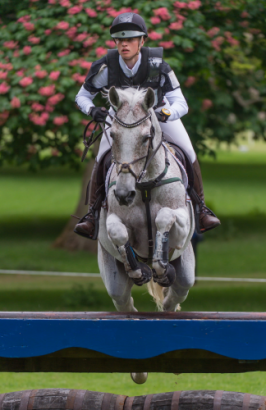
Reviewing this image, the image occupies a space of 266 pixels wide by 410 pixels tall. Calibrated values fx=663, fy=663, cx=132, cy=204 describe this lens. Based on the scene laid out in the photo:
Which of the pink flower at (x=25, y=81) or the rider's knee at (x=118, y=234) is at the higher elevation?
the rider's knee at (x=118, y=234)

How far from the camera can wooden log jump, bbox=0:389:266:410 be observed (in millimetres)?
4617

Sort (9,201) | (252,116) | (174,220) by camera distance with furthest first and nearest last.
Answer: (9,201)
(252,116)
(174,220)

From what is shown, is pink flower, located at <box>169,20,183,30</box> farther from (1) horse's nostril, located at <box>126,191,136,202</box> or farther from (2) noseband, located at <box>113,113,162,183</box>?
(1) horse's nostril, located at <box>126,191,136,202</box>

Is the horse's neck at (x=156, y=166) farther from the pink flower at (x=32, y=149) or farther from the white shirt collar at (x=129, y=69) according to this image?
the pink flower at (x=32, y=149)

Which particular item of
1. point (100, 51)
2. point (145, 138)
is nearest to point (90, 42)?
point (100, 51)

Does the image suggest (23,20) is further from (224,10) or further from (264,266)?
(264,266)

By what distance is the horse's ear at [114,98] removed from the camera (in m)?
4.26

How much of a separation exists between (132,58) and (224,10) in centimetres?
526

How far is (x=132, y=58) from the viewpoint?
485 cm

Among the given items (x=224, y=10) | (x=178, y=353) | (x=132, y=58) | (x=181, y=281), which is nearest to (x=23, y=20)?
(x=224, y=10)

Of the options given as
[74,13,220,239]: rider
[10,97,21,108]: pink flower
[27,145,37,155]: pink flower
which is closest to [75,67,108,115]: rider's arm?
[74,13,220,239]: rider

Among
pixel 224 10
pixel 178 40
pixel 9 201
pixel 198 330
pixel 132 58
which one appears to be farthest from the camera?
pixel 9 201

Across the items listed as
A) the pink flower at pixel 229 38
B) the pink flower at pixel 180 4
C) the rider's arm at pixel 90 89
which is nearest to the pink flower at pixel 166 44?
the pink flower at pixel 180 4

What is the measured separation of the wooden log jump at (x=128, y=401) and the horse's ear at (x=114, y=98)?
6.82ft
